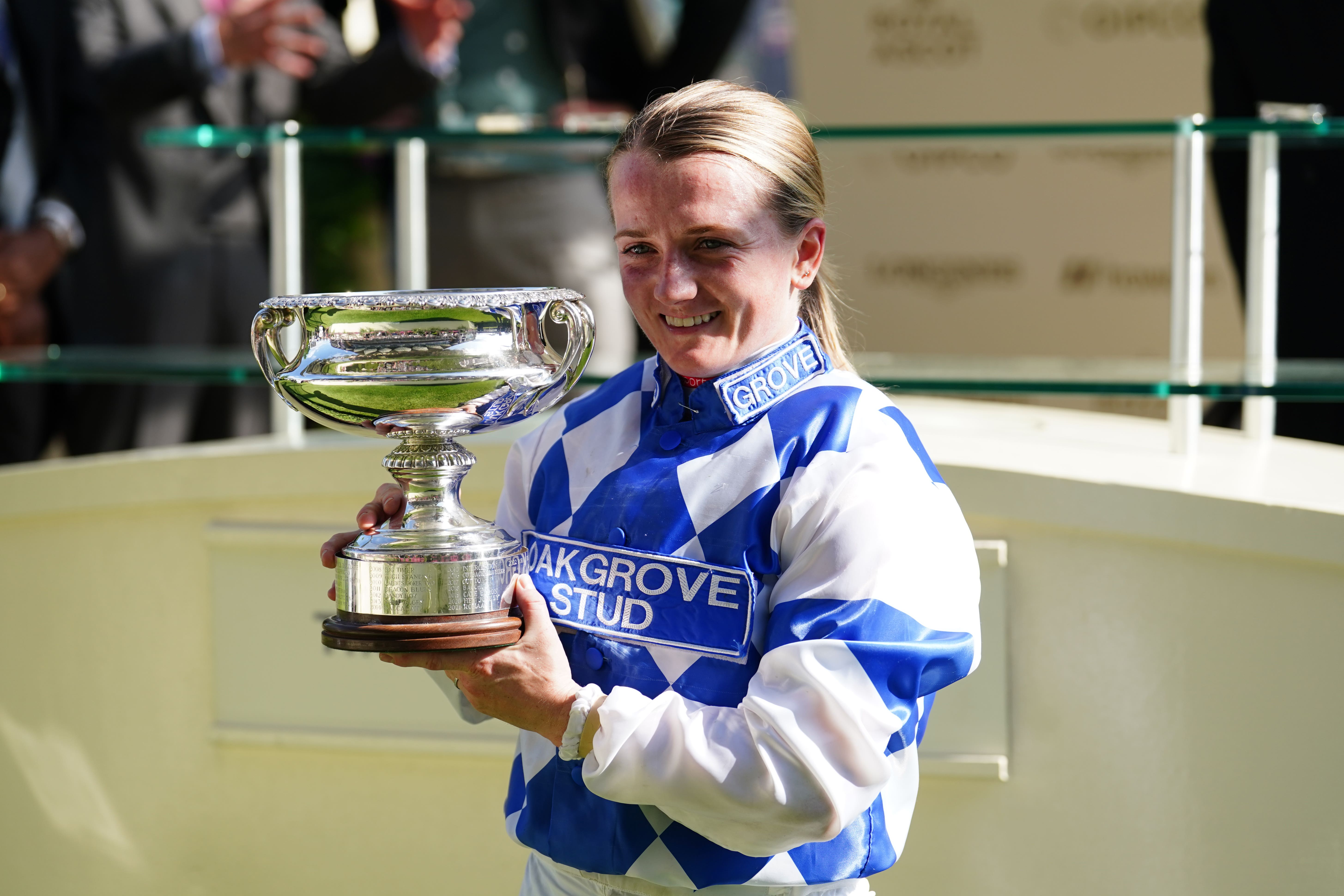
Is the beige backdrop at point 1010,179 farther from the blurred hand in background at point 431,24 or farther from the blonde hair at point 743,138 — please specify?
the blonde hair at point 743,138

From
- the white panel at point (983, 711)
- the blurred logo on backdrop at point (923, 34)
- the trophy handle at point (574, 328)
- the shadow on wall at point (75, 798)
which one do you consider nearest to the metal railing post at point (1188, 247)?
the white panel at point (983, 711)

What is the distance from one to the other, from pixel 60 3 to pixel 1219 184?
2.58 metres

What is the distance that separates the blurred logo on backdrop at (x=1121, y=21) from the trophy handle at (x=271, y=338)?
10.9 feet

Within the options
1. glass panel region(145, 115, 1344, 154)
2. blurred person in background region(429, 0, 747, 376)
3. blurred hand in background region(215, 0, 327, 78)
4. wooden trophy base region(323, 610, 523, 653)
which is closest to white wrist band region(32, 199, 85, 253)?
blurred hand in background region(215, 0, 327, 78)

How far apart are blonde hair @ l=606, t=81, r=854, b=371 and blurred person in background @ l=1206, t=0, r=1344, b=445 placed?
1546mm

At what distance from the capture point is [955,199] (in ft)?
13.8

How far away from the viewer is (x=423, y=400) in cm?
122

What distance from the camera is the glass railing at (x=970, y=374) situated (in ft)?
5.83

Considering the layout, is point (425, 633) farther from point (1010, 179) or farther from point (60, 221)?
point (1010, 179)

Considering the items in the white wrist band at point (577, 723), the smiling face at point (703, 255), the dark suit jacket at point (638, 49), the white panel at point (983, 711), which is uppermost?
the dark suit jacket at point (638, 49)

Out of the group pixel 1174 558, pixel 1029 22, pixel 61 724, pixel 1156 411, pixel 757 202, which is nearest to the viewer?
pixel 757 202

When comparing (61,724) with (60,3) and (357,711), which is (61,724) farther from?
(60,3)

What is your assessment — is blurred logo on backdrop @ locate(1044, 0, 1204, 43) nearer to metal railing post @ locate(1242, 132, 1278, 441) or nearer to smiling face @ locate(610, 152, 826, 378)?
metal railing post @ locate(1242, 132, 1278, 441)

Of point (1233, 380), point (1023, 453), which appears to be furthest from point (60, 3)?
point (1233, 380)
